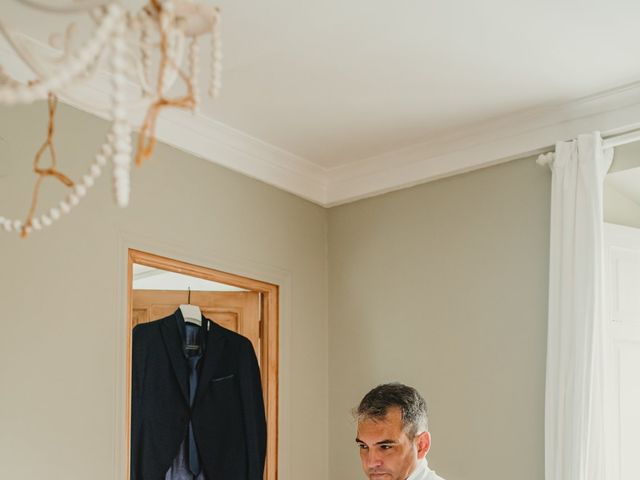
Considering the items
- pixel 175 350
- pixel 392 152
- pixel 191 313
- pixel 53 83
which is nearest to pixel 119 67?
pixel 53 83

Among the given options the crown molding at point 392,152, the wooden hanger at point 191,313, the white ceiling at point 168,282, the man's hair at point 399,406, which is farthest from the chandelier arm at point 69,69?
the wooden hanger at point 191,313

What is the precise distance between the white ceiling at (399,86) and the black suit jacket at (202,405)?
83 cm

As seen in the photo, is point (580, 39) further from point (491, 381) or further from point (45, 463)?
point (45, 463)

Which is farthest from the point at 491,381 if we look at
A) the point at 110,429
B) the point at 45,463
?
the point at 45,463

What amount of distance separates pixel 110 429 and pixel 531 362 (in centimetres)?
178

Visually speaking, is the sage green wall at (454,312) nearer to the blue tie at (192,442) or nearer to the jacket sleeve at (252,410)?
the jacket sleeve at (252,410)

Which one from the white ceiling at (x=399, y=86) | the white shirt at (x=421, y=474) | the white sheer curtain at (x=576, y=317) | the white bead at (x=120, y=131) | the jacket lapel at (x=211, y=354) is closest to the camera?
the white bead at (x=120, y=131)

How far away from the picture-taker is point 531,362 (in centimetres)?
399

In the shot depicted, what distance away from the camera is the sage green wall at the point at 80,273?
3.24 meters

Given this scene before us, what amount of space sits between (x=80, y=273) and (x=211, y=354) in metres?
0.90

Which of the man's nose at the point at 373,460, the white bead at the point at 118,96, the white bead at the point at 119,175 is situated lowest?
the man's nose at the point at 373,460

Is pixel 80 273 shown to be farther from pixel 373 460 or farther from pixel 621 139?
pixel 621 139

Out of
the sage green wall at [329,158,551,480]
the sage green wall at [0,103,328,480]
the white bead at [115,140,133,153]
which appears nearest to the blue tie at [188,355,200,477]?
the sage green wall at [0,103,328,480]

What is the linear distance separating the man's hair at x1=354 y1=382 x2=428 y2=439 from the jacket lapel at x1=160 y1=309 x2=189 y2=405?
117 centimetres
